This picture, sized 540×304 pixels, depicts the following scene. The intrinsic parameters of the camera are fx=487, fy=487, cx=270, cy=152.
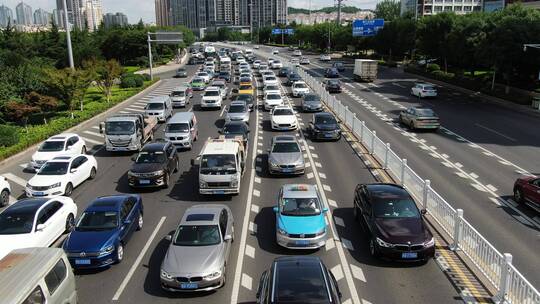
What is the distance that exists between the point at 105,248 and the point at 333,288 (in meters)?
6.81

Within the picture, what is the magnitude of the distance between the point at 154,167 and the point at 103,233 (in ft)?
23.3

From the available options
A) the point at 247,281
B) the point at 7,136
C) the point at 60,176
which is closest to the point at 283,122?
the point at 60,176

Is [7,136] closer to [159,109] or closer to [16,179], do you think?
[16,179]

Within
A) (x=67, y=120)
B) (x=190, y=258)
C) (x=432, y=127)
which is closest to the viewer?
(x=190, y=258)

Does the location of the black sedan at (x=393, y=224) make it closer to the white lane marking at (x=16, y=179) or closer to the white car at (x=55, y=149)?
the white lane marking at (x=16, y=179)

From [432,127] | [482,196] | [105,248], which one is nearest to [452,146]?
[432,127]

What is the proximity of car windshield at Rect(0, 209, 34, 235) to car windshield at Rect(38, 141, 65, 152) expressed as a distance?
10738mm

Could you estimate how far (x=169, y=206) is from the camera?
19.3 m

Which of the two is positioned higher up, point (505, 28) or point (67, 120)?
point (505, 28)

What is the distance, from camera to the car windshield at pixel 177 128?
92.1 ft

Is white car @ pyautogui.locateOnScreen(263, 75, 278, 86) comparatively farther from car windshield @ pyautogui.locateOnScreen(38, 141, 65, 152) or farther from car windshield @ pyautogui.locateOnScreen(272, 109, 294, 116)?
car windshield @ pyautogui.locateOnScreen(38, 141, 65, 152)

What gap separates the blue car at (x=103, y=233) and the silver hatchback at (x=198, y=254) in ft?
5.49

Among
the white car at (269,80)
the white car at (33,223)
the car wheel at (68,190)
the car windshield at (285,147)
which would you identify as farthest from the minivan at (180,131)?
the white car at (269,80)

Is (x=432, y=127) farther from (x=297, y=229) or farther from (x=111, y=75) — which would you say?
(x=111, y=75)
